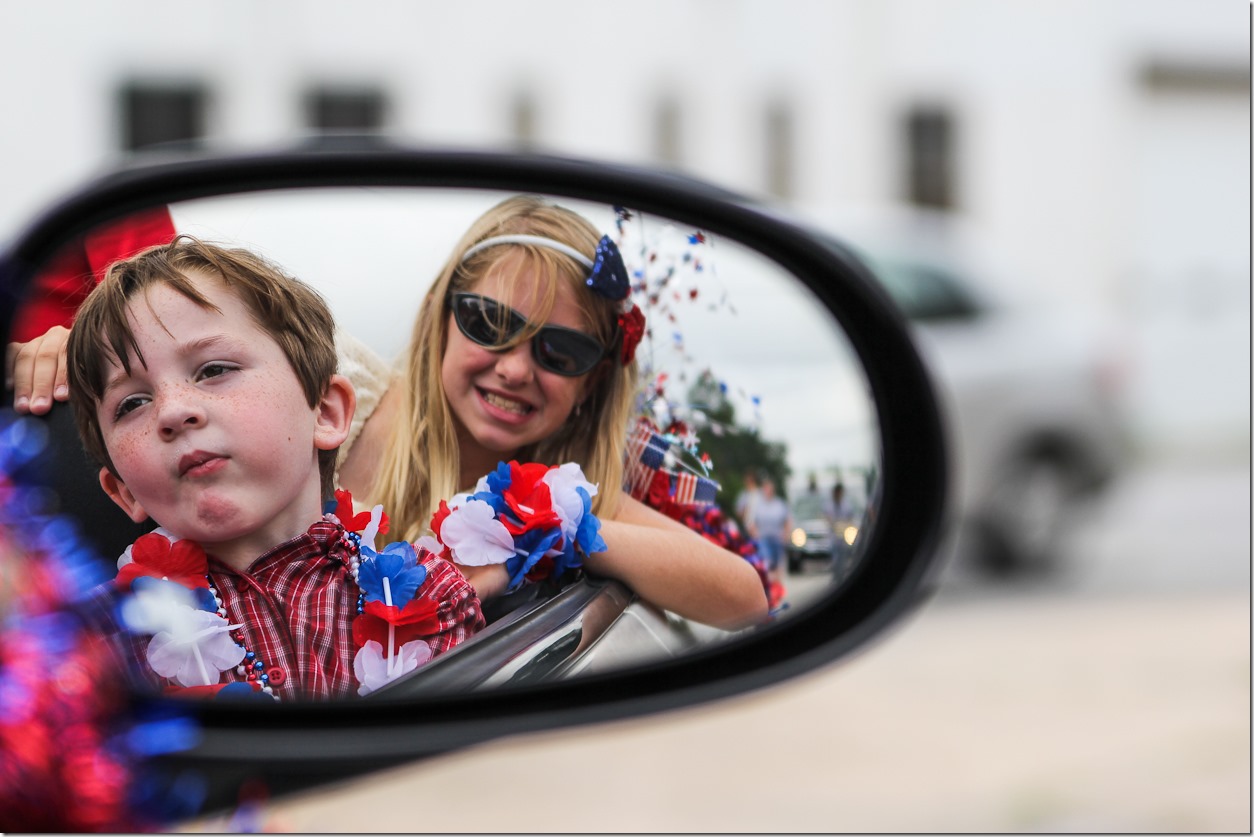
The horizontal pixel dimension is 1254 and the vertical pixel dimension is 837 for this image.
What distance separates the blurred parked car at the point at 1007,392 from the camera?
22.3 ft

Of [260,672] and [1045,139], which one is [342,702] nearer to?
[260,672]

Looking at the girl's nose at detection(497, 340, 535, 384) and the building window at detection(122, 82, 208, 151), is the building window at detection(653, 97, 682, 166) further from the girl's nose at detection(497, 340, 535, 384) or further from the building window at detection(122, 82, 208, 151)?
the girl's nose at detection(497, 340, 535, 384)

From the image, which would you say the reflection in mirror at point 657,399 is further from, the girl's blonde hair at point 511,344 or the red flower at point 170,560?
the red flower at point 170,560

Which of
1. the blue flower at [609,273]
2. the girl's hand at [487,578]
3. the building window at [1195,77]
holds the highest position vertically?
the building window at [1195,77]

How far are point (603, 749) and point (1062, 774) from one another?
1.67m

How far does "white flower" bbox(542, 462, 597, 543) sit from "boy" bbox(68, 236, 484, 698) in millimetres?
95

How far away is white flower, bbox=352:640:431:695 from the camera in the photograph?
968 mm

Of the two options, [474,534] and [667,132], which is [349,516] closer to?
[474,534]

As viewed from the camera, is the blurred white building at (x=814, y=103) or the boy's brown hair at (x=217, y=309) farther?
the blurred white building at (x=814, y=103)

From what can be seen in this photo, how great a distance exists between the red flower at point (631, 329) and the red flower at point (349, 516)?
0.78 feet

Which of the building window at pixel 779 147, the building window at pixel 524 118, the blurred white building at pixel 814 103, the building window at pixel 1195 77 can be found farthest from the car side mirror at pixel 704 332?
the building window at pixel 1195 77

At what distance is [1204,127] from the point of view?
588 inches

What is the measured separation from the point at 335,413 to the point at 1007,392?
20.8 feet

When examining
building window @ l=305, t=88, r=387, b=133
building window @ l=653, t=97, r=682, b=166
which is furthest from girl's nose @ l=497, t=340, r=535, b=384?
building window @ l=653, t=97, r=682, b=166
